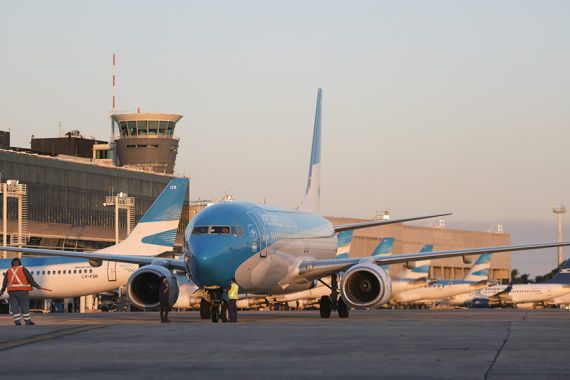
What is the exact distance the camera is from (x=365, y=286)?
37.3 metres

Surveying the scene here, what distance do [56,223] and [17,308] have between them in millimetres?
91376

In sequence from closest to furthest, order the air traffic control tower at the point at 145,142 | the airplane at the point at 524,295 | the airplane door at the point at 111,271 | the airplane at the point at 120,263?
the airplane at the point at 120,263 < the airplane door at the point at 111,271 < the airplane at the point at 524,295 < the air traffic control tower at the point at 145,142

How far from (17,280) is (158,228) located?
3481 cm

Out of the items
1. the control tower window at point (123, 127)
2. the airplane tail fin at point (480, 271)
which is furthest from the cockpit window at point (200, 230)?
the control tower window at point (123, 127)

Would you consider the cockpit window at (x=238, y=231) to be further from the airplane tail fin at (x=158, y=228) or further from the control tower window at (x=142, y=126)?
the control tower window at (x=142, y=126)

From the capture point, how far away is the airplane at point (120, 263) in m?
66.2

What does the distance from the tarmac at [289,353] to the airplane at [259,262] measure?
27.0 feet

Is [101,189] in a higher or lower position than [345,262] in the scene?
higher

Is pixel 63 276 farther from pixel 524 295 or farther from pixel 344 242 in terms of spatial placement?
pixel 524 295

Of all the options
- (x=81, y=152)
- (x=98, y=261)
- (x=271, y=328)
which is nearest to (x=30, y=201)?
(x=81, y=152)

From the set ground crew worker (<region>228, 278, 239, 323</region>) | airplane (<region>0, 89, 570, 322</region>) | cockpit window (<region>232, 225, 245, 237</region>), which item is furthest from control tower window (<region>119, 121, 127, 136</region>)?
ground crew worker (<region>228, 278, 239, 323</region>)

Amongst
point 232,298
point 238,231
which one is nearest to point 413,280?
point 238,231

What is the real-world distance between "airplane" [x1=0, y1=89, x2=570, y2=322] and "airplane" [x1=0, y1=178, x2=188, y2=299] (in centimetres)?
2318

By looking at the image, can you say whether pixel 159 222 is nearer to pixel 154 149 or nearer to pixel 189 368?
pixel 189 368
